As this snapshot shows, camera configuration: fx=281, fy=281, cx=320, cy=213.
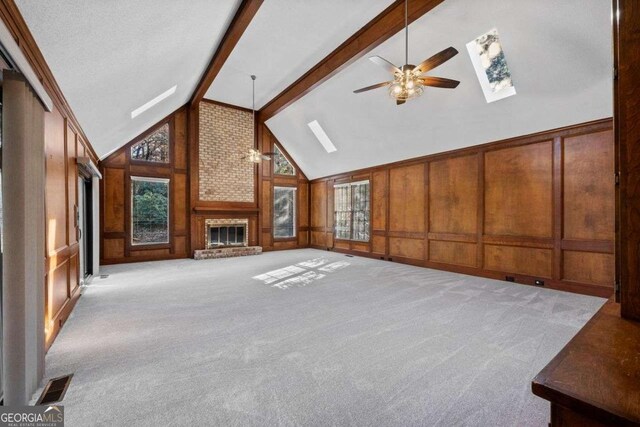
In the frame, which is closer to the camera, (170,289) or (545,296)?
(545,296)

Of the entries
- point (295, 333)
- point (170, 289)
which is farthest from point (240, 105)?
point (295, 333)

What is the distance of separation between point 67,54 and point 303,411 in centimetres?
363

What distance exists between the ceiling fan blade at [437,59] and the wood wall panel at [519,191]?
297 centimetres

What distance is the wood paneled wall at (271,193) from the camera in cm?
925

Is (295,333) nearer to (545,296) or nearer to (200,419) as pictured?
(200,419)

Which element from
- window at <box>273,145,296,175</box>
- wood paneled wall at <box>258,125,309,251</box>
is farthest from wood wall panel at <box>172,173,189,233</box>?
window at <box>273,145,296,175</box>

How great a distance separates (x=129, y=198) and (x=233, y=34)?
506 cm

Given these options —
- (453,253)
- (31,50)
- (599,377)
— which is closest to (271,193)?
(453,253)

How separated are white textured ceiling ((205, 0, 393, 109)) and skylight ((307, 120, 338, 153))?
4.38ft

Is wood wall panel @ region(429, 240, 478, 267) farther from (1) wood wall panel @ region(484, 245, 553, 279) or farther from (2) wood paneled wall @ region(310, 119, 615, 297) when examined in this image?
(1) wood wall panel @ region(484, 245, 553, 279)

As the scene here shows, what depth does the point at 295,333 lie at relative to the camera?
2920mm

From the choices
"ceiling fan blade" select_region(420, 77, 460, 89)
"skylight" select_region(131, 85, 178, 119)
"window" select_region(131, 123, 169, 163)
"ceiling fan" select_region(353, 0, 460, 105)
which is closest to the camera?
"ceiling fan" select_region(353, 0, 460, 105)

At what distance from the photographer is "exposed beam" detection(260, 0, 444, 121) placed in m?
3.93

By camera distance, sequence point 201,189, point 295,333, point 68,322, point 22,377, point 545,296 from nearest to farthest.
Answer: point 22,377, point 295,333, point 68,322, point 545,296, point 201,189
